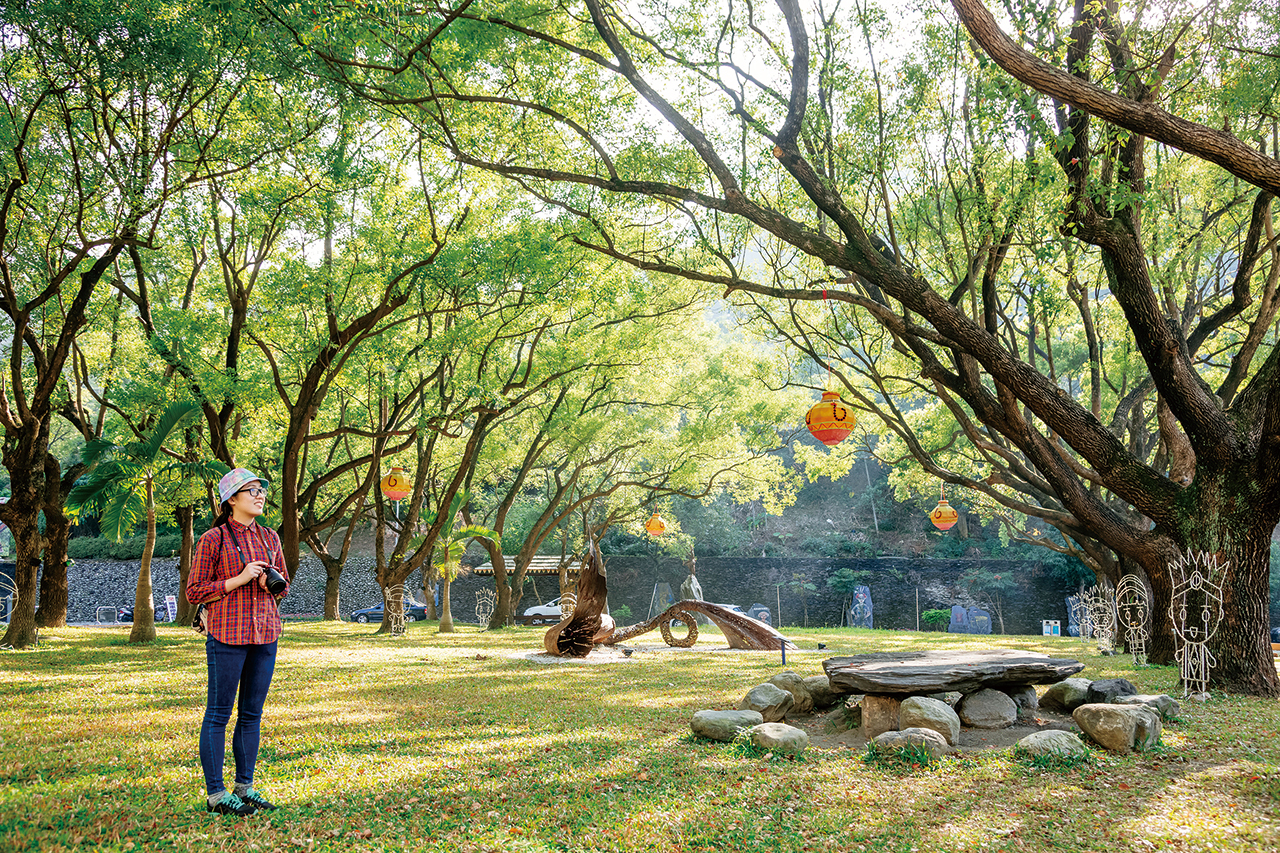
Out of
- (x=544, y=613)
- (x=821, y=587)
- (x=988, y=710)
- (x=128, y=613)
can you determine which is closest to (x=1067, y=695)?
(x=988, y=710)

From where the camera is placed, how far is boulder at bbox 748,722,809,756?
475cm

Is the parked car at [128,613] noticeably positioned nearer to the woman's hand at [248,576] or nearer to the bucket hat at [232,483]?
the bucket hat at [232,483]

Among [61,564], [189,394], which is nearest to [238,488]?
[189,394]

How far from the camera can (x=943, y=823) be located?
11.4 ft

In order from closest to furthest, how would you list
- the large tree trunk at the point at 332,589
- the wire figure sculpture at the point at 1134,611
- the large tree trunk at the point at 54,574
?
the wire figure sculpture at the point at 1134,611 → the large tree trunk at the point at 54,574 → the large tree trunk at the point at 332,589

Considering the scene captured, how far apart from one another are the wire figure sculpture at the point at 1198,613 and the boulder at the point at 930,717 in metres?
2.71

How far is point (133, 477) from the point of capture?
390 inches

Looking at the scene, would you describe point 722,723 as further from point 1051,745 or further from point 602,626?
point 602,626

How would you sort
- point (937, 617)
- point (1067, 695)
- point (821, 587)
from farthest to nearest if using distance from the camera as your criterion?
point (821, 587) < point (937, 617) < point (1067, 695)

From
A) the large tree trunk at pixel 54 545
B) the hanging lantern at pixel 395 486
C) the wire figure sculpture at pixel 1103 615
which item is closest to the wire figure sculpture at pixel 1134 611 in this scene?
the wire figure sculpture at pixel 1103 615

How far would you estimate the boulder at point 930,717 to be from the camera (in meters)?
4.93

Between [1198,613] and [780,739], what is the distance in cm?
435

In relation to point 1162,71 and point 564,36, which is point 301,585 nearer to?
point 564,36

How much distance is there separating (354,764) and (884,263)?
5.20 metres
